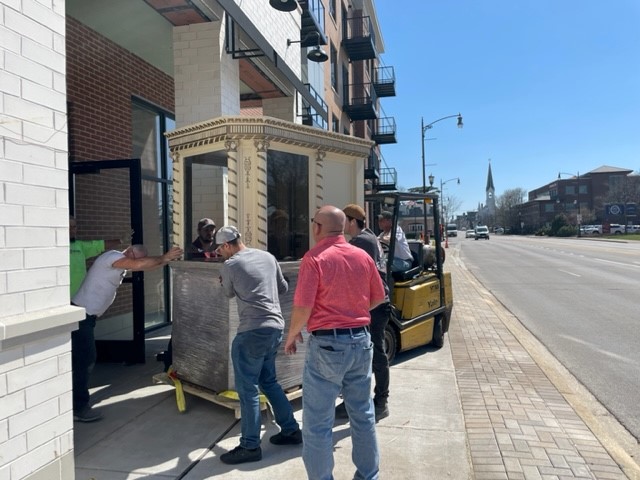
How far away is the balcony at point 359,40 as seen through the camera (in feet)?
85.2

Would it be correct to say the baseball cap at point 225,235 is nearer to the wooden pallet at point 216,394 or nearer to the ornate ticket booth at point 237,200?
the ornate ticket booth at point 237,200

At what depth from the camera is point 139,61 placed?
8133 mm

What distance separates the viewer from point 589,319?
9.67m

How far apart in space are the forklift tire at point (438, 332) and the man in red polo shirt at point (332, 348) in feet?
14.0

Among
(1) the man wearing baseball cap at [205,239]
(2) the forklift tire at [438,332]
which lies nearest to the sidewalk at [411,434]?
(2) the forklift tire at [438,332]

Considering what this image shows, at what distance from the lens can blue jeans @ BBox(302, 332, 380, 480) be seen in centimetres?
302

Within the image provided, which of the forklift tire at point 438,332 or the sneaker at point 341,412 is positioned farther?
the forklift tire at point 438,332

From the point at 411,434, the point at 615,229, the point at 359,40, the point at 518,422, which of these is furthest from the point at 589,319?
the point at 615,229

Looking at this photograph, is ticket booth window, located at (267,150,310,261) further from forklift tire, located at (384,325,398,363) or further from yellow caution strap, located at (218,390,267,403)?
forklift tire, located at (384,325,398,363)

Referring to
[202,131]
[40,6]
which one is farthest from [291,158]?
[40,6]

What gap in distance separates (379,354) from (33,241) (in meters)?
2.97

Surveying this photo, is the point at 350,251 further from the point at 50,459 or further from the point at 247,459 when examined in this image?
the point at 50,459

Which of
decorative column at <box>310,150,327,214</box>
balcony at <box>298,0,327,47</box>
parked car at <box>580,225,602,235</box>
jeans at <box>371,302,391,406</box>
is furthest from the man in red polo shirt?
parked car at <box>580,225,602,235</box>

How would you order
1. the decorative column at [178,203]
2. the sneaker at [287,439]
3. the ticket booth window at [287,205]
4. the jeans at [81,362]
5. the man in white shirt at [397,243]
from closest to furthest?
the sneaker at [287,439], the jeans at [81,362], the ticket booth window at [287,205], the decorative column at [178,203], the man in white shirt at [397,243]
